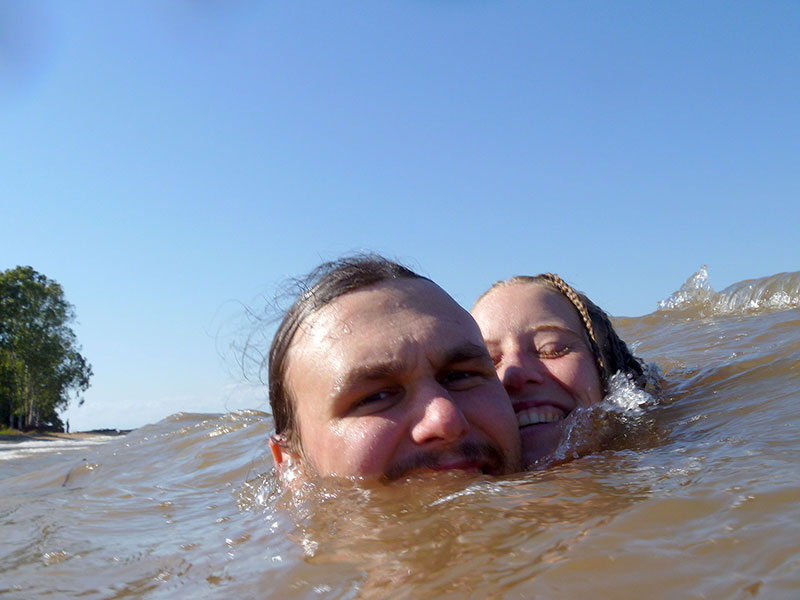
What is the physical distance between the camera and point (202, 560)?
2.15 metres

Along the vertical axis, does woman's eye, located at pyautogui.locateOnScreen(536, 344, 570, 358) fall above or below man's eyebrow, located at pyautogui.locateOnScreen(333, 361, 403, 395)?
above

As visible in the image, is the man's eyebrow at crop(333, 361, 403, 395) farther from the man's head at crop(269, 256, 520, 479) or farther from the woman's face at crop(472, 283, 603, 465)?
the woman's face at crop(472, 283, 603, 465)

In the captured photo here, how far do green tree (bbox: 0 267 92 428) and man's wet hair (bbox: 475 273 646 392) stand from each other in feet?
116

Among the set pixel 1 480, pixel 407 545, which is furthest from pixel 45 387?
pixel 407 545

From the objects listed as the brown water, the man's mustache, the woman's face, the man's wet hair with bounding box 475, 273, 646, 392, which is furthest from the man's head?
the man's wet hair with bounding box 475, 273, 646, 392

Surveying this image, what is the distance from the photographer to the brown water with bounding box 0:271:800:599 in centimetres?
140

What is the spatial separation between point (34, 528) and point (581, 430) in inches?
107

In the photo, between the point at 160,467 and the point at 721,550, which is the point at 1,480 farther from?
the point at 721,550

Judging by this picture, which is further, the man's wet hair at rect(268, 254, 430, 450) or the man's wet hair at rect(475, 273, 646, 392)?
the man's wet hair at rect(475, 273, 646, 392)

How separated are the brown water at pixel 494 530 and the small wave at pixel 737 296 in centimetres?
758

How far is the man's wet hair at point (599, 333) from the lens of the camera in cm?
402

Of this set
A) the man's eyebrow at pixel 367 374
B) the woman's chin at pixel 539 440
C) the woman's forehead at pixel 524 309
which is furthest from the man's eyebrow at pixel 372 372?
the woman's forehead at pixel 524 309

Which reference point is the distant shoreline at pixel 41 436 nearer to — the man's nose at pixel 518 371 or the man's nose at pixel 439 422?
the man's nose at pixel 518 371

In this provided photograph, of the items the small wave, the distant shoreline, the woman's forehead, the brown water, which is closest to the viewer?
the brown water
